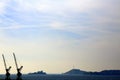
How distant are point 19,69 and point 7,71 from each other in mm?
7971

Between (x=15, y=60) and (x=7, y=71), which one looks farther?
(x=15, y=60)

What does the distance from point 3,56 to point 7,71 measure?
20.7 metres

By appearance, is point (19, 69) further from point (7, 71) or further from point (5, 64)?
point (5, 64)

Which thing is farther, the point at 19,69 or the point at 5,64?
the point at 5,64

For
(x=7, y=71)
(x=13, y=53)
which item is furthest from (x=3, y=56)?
(x=7, y=71)

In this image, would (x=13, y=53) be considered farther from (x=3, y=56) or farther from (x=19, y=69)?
(x=19, y=69)

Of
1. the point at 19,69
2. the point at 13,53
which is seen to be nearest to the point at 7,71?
the point at 19,69

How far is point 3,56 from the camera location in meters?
179

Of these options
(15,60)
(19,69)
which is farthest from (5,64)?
(19,69)

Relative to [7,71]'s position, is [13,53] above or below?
above

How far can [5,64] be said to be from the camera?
17300 cm

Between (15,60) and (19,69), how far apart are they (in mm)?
18468

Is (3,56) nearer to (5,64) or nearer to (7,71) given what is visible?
(5,64)

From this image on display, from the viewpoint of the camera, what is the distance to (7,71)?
160375 millimetres
